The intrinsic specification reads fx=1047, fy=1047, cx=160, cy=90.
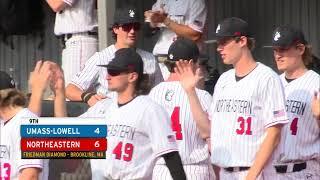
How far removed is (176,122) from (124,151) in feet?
2.28

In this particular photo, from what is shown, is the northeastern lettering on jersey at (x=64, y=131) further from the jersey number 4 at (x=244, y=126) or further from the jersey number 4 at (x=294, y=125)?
the jersey number 4 at (x=294, y=125)

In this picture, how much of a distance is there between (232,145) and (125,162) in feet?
2.38

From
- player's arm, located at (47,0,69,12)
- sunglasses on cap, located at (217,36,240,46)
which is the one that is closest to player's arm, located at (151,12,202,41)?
player's arm, located at (47,0,69,12)

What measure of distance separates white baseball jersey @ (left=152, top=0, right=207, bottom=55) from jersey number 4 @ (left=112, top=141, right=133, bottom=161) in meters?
2.33

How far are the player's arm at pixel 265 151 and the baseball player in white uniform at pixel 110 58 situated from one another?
70.5 inches

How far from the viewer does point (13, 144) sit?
6.53 meters

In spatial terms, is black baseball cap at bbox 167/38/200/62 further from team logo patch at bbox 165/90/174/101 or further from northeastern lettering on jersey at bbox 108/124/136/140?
northeastern lettering on jersey at bbox 108/124/136/140

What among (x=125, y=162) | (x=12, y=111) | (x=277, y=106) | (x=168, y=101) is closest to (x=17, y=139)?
(x=12, y=111)

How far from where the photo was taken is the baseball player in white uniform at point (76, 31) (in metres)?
9.07

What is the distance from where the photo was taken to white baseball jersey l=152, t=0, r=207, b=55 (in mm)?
8867

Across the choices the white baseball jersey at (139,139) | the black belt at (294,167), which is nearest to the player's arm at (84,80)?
the white baseball jersey at (139,139)

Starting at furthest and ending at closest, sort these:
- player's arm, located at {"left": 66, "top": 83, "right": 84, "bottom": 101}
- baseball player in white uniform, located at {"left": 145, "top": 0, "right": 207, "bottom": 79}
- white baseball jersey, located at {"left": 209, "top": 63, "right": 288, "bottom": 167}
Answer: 1. baseball player in white uniform, located at {"left": 145, "top": 0, "right": 207, "bottom": 79}
2. player's arm, located at {"left": 66, "top": 83, "right": 84, "bottom": 101}
3. white baseball jersey, located at {"left": 209, "top": 63, "right": 288, "bottom": 167}

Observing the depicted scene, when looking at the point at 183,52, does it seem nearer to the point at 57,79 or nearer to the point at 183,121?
the point at 183,121

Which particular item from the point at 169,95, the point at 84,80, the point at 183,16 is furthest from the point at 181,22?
the point at 169,95
